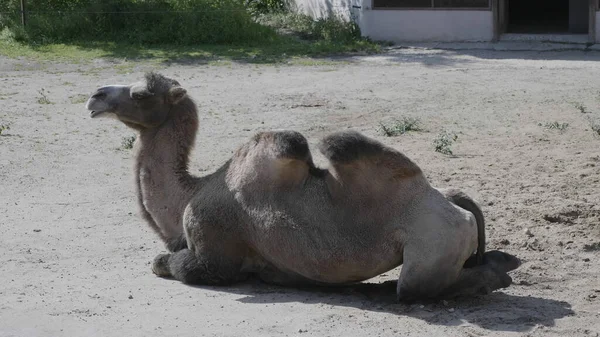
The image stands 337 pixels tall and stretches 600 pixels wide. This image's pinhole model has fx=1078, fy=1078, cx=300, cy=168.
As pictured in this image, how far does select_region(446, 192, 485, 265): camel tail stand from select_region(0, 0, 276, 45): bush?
13988mm

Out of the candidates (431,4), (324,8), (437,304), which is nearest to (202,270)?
(437,304)

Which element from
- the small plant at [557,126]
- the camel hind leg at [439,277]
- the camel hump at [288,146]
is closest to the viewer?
the camel hind leg at [439,277]

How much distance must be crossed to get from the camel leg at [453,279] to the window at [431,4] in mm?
14240

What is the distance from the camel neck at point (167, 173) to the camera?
744 centimetres

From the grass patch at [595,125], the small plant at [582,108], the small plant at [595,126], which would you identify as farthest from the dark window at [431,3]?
the small plant at [595,126]

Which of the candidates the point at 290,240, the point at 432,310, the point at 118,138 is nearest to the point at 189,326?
the point at 290,240

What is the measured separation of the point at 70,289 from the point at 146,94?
148 cm

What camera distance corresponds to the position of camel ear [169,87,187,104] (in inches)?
297

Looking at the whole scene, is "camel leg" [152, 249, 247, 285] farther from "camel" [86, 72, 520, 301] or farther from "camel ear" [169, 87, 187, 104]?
"camel ear" [169, 87, 187, 104]

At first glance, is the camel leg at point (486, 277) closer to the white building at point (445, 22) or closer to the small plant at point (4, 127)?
the small plant at point (4, 127)

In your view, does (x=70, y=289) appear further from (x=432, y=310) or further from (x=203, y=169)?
(x=203, y=169)

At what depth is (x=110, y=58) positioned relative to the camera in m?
18.5

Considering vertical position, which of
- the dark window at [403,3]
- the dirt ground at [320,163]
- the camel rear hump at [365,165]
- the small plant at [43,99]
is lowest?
the dirt ground at [320,163]

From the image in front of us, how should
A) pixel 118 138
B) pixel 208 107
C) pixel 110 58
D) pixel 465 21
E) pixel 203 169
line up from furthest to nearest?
pixel 465 21, pixel 110 58, pixel 208 107, pixel 118 138, pixel 203 169
